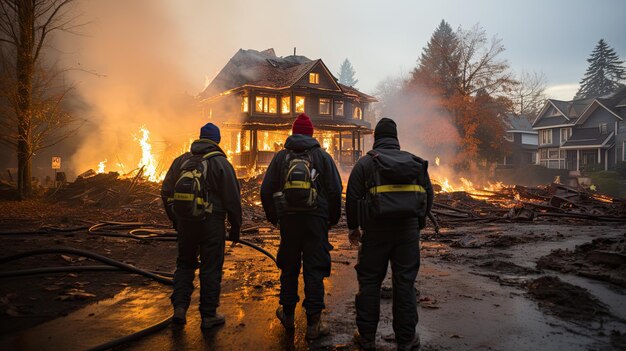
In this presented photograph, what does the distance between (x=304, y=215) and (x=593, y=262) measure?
6118 millimetres

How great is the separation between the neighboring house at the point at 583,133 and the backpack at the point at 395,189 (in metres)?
43.1

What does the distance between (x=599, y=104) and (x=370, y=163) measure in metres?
48.8

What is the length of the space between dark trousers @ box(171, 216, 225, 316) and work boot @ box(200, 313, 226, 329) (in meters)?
0.06

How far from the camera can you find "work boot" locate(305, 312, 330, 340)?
356cm

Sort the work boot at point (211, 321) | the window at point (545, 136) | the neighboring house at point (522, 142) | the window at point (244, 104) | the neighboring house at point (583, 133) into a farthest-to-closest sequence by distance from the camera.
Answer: the neighboring house at point (522, 142) → the window at point (545, 136) → the neighboring house at point (583, 133) → the window at point (244, 104) → the work boot at point (211, 321)

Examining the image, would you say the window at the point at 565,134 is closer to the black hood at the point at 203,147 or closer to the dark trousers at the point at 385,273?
the dark trousers at the point at 385,273

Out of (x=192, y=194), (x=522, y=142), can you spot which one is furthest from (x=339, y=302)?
(x=522, y=142)

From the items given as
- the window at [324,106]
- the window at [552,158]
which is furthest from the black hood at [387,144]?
the window at [552,158]

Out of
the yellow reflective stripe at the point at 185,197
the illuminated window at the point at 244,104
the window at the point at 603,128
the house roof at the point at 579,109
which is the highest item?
the house roof at the point at 579,109

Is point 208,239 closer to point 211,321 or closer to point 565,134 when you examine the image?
point 211,321

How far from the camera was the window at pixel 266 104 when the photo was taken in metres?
31.4

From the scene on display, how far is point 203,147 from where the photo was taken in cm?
420

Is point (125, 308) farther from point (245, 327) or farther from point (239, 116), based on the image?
point (239, 116)

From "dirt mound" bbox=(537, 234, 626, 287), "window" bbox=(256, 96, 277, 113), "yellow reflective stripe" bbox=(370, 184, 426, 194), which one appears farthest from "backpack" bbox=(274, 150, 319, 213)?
"window" bbox=(256, 96, 277, 113)
